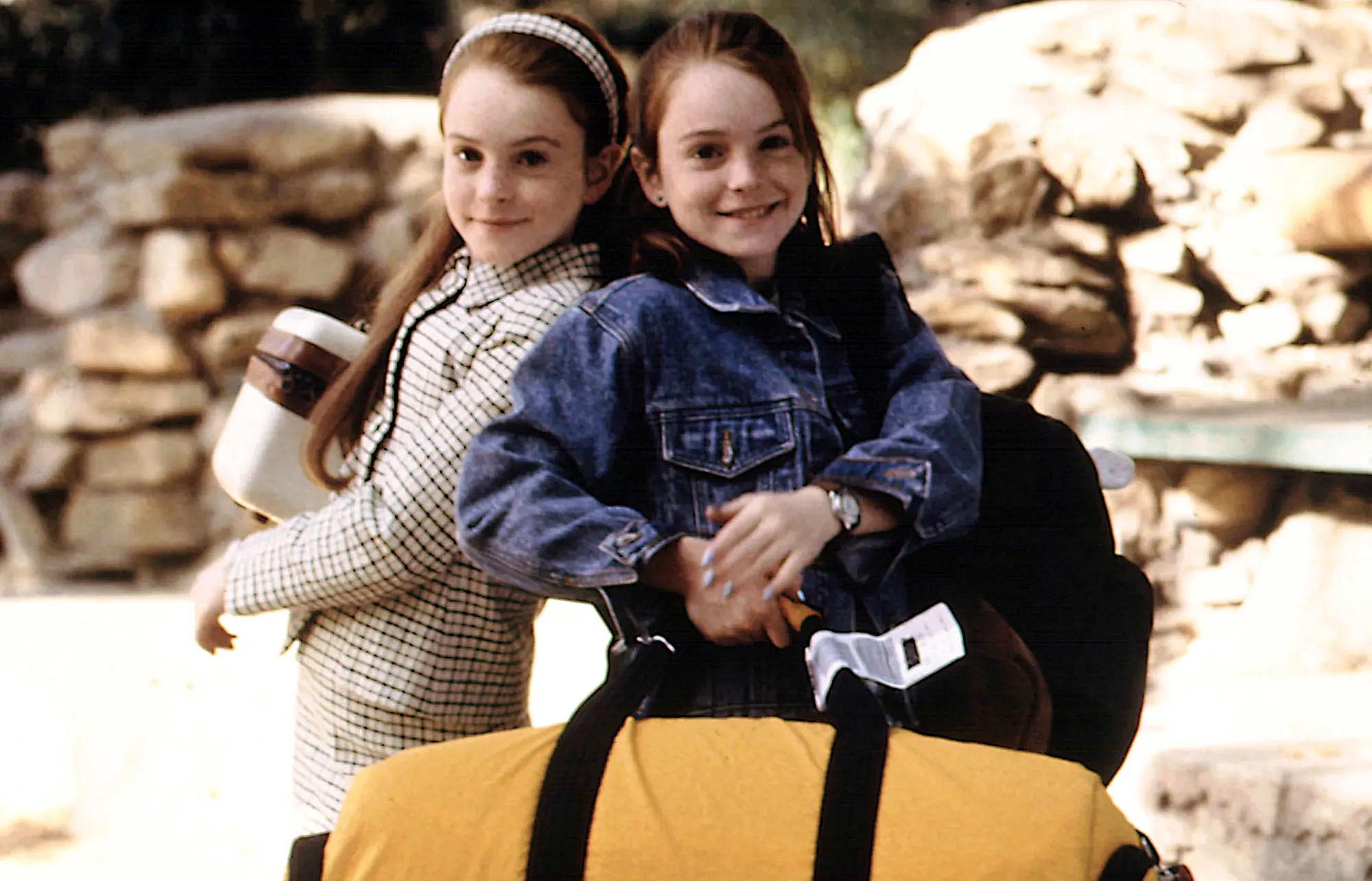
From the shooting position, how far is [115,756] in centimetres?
323

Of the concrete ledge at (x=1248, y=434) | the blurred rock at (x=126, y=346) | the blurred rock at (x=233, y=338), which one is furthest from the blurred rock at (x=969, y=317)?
the blurred rock at (x=126, y=346)

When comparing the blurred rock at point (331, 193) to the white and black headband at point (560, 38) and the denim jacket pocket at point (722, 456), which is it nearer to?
the white and black headband at point (560, 38)

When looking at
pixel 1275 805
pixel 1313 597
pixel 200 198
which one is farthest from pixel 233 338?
pixel 1275 805

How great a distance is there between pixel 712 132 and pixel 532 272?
0.86 feet

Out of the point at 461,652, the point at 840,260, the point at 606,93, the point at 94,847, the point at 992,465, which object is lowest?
the point at 94,847

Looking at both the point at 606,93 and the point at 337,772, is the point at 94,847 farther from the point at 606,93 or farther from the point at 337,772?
the point at 606,93

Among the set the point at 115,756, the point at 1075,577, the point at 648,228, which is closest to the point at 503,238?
the point at 648,228

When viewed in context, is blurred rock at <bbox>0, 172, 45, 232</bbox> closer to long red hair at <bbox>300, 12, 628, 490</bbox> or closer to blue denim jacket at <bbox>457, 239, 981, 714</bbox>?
long red hair at <bbox>300, 12, 628, 490</bbox>

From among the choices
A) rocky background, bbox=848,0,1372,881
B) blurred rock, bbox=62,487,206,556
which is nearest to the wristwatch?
rocky background, bbox=848,0,1372,881

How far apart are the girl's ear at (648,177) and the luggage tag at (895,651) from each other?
43cm

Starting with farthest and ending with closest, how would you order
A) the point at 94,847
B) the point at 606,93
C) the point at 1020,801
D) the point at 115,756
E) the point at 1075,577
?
the point at 115,756 → the point at 94,847 → the point at 606,93 → the point at 1075,577 → the point at 1020,801

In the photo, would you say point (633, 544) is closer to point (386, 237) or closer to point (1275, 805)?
point (1275, 805)

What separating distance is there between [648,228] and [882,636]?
423 mm

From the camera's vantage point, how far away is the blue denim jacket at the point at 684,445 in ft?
3.53
